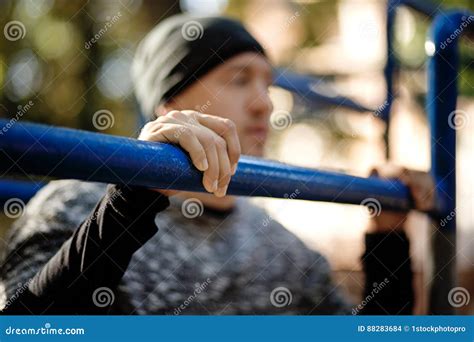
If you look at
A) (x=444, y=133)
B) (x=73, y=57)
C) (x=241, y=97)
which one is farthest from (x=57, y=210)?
(x=73, y=57)

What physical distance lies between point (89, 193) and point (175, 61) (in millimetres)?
434

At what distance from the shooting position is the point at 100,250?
65 cm

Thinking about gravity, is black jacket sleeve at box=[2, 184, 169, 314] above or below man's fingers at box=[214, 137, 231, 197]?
below

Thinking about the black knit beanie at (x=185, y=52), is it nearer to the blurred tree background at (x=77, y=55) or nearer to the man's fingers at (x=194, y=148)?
the man's fingers at (x=194, y=148)

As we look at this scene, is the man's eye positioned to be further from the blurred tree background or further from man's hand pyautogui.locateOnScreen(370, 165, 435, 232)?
the blurred tree background

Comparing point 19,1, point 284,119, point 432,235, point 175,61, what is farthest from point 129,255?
point 19,1

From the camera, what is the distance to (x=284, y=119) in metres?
1.83

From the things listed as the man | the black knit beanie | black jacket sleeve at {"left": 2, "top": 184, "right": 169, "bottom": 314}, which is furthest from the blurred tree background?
black jacket sleeve at {"left": 2, "top": 184, "right": 169, "bottom": 314}

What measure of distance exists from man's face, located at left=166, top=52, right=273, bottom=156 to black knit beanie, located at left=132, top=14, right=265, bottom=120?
2 cm

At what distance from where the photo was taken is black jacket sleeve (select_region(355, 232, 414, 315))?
3.51 ft

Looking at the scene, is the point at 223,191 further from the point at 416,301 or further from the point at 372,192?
the point at 416,301

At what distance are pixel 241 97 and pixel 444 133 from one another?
1.23 ft
